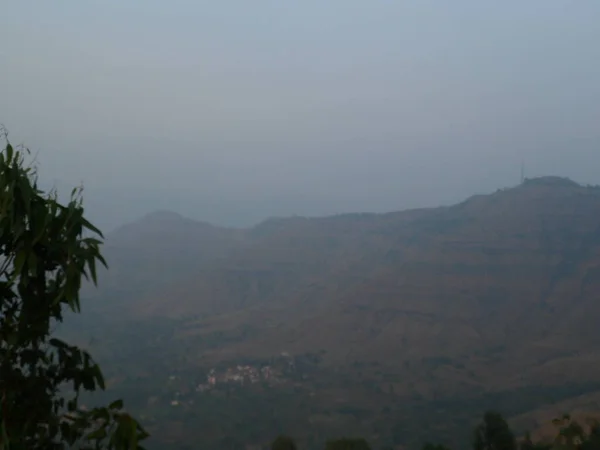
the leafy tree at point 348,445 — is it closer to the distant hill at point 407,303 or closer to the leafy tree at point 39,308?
the leafy tree at point 39,308

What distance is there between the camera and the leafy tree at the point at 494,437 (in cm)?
2158

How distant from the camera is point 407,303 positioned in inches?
3465

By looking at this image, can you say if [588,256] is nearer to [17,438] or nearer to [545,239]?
[545,239]

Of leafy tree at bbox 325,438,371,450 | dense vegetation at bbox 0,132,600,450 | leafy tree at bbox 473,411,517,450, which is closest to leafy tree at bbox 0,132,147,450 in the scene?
dense vegetation at bbox 0,132,600,450

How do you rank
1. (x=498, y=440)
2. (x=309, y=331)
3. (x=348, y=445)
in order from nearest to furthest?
(x=498, y=440) < (x=348, y=445) < (x=309, y=331)

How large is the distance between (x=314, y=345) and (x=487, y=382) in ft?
82.2

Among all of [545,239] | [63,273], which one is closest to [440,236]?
[545,239]

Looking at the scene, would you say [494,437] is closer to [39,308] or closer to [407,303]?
[39,308]

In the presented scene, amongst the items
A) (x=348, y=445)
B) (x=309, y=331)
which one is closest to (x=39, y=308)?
(x=348, y=445)

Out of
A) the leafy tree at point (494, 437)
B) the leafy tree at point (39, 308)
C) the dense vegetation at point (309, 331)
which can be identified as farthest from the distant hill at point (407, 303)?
the leafy tree at point (39, 308)

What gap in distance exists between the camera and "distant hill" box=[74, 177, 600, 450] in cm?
5931

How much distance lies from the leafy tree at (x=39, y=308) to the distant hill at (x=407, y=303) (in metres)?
43.8

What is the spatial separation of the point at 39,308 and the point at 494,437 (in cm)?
2169

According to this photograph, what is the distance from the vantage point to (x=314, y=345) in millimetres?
78375
